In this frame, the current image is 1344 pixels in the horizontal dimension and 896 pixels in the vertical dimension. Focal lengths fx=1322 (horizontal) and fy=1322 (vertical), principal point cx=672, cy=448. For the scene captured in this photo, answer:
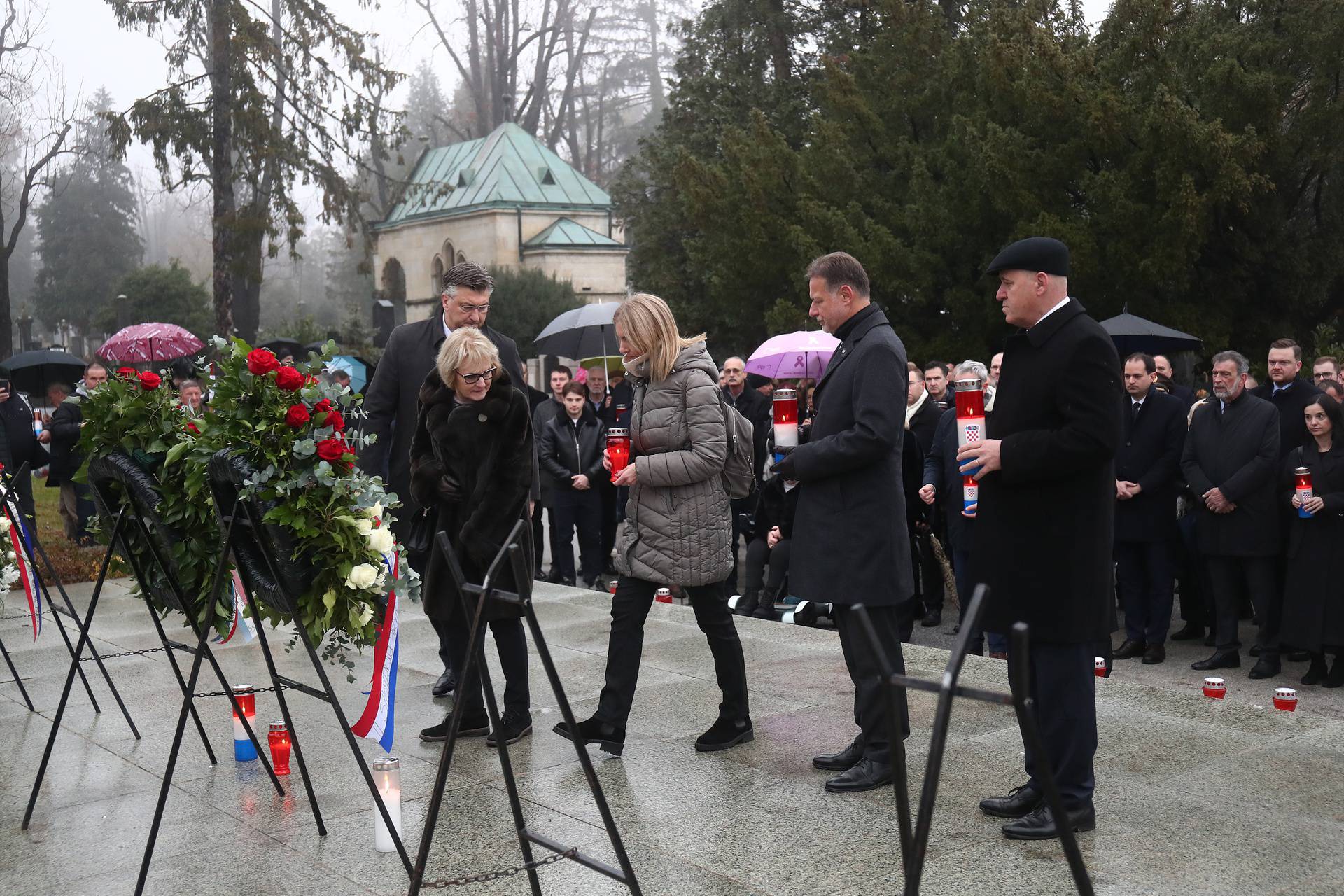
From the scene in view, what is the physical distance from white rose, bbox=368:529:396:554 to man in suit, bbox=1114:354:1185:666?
6.07 metres

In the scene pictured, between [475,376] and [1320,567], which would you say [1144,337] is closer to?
[1320,567]

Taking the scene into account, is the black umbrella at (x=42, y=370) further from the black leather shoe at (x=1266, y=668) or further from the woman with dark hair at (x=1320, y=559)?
the woman with dark hair at (x=1320, y=559)

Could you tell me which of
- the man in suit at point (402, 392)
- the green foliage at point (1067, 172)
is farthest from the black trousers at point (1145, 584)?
the green foliage at point (1067, 172)

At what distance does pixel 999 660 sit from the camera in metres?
7.41

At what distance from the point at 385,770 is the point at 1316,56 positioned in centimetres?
1391

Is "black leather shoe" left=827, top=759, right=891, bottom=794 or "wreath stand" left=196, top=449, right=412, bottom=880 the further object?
"black leather shoe" left=827, top=759, right=891, bottom=794

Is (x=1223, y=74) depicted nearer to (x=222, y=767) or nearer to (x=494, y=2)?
(x=222, y=767)

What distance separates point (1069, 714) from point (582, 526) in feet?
25.6

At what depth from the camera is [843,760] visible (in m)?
5.30

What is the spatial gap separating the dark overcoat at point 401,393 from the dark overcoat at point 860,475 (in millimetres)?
1839

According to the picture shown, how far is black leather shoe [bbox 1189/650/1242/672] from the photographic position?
8.55 metres

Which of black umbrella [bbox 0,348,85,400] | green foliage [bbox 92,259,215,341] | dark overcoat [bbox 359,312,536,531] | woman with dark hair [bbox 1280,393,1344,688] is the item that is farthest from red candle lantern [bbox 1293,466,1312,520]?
green foliage [bbox 92,259,215,341]

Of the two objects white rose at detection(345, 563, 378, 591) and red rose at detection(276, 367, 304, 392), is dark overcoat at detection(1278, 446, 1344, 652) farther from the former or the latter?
red rose at detection(276, 367, 304, 392)

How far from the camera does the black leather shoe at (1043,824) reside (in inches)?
175
